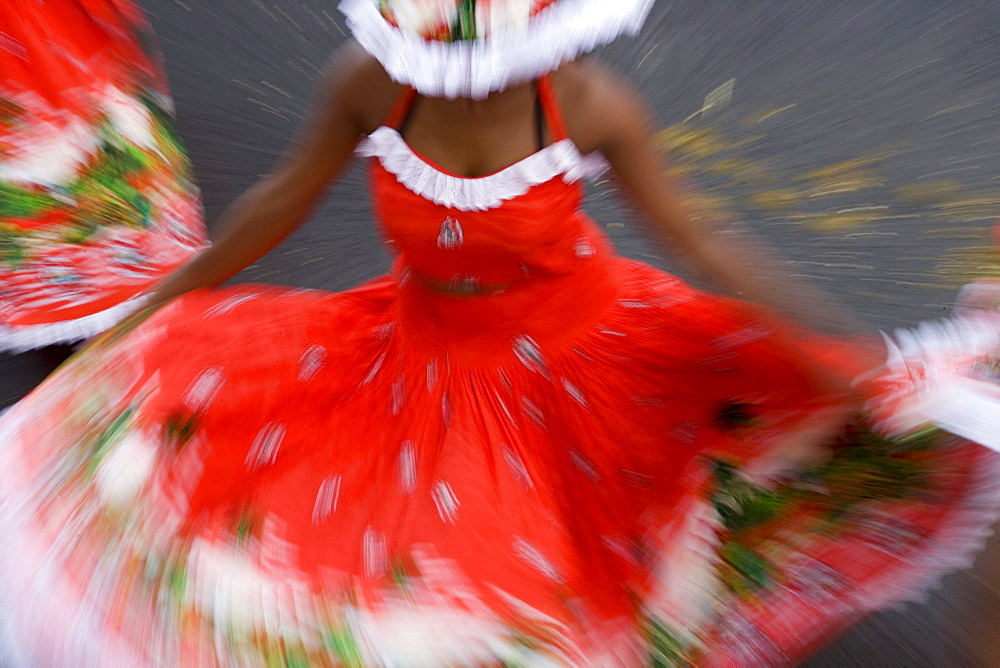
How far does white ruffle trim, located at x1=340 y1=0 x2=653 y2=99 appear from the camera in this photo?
1092mm

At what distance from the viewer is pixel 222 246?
148cm

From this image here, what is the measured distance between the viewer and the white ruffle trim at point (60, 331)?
203 cm

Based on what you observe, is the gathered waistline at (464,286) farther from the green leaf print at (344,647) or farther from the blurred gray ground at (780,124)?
the blurred gray ground at (780,124)

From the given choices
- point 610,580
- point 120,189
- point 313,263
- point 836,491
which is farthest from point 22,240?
point 836,491

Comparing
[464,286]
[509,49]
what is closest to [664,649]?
[464,286]

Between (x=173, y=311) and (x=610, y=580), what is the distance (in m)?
0.76

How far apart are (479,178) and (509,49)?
0.68 feet

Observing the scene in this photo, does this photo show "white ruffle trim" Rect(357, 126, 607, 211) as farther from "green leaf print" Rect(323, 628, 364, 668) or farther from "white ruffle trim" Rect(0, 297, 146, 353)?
"white ruffle trim" Rect(0, 297, 146, 353)

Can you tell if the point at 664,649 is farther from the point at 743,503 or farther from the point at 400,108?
the point at 400,108

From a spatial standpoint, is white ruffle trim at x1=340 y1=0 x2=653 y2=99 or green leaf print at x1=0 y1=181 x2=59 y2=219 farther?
green leaf print at x1=0 y1=181 x2=59 y2=219

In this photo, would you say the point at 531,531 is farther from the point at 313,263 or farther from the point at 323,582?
the point at 313,263

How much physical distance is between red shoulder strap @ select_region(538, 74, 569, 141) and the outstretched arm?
22 cm

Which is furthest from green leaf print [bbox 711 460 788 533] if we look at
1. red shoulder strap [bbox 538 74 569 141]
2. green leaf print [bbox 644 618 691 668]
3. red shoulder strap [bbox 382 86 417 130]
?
red shoulder strap [bbox 382 86 417 130]

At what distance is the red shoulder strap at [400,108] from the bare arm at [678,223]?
227 mm
